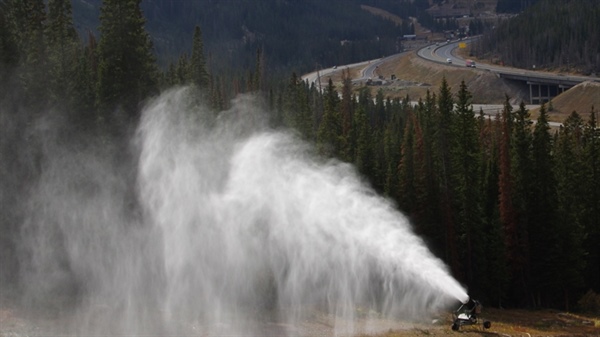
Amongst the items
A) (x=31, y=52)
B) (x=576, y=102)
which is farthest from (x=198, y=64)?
(x=576, y=102)

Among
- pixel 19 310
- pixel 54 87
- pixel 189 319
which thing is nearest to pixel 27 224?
pixel 19 310

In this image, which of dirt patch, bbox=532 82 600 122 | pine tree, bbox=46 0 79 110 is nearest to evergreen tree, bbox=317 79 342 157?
pine tree, bbox=46 0 79 110

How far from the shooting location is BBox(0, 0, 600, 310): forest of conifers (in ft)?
166

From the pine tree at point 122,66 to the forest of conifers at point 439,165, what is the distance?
2.7 inches

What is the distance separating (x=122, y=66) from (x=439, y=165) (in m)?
25.3

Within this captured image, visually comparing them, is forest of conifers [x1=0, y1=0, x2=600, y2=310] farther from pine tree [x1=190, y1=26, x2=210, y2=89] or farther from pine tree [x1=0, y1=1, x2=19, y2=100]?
pine tree [x1=190, y1=26, x2=210, y2=89]

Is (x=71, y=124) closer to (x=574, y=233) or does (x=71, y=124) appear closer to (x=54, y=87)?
(x=54, y=87)

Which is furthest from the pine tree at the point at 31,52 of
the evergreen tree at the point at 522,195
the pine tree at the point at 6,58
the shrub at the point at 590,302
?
the shrub at the point at 590,302

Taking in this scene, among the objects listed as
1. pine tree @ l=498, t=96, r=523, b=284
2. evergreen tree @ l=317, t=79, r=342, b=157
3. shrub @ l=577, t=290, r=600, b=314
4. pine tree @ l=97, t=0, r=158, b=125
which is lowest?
shrub @ l=577, t=290, r=600, b=314

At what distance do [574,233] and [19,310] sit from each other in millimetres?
41629

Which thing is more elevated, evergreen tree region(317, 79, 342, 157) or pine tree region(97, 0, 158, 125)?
pine tree region(97, 0, 158, 125)

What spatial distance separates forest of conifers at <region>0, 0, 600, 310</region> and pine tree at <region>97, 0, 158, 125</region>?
7cm

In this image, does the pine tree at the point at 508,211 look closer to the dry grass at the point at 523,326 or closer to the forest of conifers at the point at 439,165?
the forest of conifers at the point at 439,165

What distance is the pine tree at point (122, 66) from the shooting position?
50.3 m
